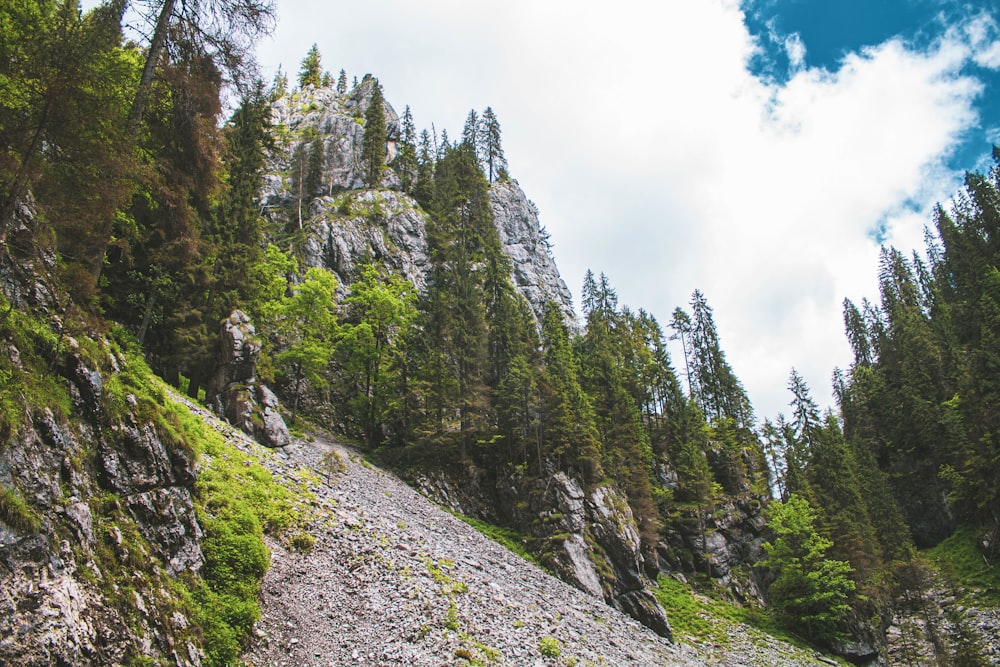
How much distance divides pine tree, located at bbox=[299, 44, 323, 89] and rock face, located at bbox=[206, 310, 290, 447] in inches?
4097

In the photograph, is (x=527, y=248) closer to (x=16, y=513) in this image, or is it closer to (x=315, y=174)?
(x=315, y=174)

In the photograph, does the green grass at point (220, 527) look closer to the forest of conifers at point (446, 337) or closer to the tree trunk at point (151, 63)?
the forest of conifers at point (446, 337)

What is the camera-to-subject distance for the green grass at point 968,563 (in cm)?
3882

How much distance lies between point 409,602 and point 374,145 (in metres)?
73.1

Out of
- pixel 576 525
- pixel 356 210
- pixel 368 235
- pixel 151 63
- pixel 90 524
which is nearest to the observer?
pixel 90 524

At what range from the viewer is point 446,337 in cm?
4209

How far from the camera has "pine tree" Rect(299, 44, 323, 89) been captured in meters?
116

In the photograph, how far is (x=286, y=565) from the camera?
13797mm

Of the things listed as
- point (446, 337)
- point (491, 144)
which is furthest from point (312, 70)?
point (446, 337)

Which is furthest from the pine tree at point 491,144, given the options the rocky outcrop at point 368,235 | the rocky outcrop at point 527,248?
the rocky outcrop at point 368,235

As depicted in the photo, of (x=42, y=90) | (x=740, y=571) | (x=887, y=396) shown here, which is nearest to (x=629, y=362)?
(x=740, y=571)

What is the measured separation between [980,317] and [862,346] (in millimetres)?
35545

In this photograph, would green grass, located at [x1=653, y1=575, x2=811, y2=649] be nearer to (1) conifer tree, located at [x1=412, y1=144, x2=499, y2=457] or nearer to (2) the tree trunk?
(1) conifer tree, located at [x1=412, y1=144, x2=499, y2=457]

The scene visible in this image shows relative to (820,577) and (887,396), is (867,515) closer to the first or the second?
(820,577)
